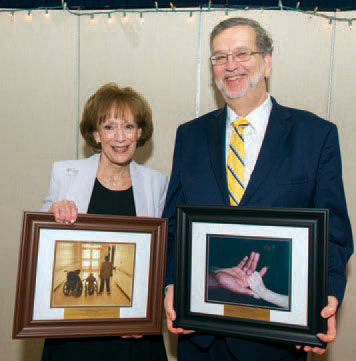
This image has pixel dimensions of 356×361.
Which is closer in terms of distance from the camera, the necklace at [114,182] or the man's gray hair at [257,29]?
the man's gray hair at [257,29]

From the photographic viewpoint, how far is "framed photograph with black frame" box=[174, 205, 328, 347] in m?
1.51

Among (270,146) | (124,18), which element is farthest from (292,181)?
(124,18)

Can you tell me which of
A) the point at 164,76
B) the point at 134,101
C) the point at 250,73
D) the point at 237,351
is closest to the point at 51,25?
the point at 164,76

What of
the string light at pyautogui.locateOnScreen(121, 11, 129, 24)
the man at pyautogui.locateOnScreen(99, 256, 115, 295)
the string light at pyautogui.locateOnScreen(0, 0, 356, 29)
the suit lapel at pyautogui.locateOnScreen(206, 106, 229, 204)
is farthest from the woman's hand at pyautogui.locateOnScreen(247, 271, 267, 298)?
the string light at pyautogui.locateOnScreen(121, 11, 129, 24)

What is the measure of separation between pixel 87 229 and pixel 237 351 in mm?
773

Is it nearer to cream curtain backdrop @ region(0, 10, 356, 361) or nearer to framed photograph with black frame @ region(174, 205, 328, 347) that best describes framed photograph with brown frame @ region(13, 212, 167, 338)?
framed photograph with black frame @ region(174, 205, 328, 347)

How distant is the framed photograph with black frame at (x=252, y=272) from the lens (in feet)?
4.95

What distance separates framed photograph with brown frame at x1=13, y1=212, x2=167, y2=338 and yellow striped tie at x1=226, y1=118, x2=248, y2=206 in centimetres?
32

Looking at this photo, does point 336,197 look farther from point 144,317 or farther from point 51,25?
point 51,25

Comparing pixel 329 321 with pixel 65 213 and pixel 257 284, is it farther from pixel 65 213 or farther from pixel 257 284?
pixel 65 213

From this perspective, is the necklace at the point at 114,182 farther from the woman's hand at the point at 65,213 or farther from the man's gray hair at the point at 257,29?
the man's gray hair at the point at 257,29

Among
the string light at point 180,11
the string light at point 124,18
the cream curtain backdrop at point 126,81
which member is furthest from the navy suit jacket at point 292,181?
the string light at point 124,18

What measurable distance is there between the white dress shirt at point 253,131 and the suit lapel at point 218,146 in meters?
0.03

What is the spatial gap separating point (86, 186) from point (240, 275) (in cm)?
95
